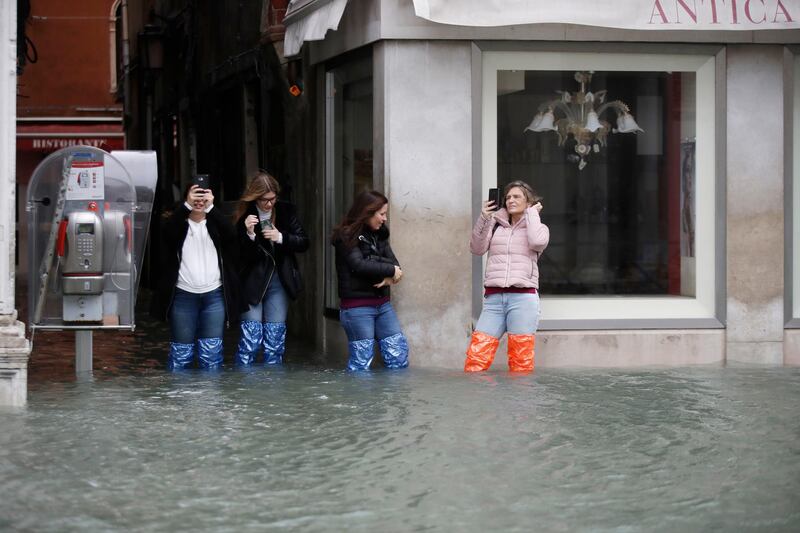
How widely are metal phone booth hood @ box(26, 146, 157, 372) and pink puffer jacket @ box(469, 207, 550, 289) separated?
2.48 meters

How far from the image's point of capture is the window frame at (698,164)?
35.0 feet

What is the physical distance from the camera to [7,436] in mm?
7086

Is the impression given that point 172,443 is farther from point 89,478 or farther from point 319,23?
point 319,23

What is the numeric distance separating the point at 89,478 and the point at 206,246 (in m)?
3.89

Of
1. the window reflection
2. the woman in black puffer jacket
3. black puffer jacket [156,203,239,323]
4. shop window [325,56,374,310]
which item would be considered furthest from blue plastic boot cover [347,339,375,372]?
the window reflection

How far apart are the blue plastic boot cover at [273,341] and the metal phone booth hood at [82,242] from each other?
1098 mm

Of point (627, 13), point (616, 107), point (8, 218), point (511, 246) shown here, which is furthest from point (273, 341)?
point (627, 13)

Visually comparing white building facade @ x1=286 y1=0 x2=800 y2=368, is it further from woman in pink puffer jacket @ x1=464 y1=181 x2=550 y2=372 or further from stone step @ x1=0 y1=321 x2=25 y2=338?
stone step @ x1=0 y1=321 x2=25 y2=338

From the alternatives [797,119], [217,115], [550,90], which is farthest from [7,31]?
[217,115]

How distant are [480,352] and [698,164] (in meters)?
2.66

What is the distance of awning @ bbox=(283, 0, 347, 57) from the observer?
410 inches

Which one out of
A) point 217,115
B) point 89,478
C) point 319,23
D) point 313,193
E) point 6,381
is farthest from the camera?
point 217,115

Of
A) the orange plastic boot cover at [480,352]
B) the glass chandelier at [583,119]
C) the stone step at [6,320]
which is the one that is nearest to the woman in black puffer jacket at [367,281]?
the orange plastic boot cover at [480,352]

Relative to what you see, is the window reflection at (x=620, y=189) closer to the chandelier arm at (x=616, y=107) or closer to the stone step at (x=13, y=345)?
the chandelier arm at (x=616, y=107)
